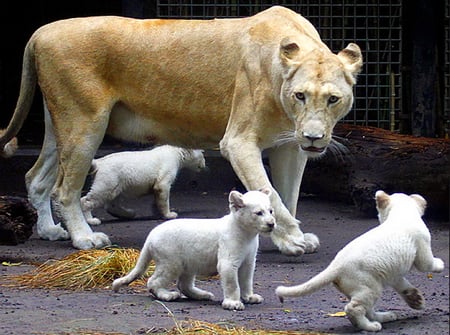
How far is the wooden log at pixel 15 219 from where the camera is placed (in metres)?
8.34

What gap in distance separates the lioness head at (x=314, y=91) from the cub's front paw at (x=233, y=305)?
63.0 inches

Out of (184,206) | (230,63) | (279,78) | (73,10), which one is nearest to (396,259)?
(279,78)

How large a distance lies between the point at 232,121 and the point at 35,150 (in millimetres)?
3835

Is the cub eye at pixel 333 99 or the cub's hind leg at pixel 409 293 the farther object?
the cub eye at pixel 333 99

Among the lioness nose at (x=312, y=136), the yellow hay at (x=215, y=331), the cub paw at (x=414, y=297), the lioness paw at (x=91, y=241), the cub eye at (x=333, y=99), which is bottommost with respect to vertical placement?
the lioness paw at (x=91, y=241)

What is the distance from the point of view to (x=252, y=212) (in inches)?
249

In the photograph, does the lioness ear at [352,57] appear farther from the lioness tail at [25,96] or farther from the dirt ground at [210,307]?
the lioness tail at [25,96]

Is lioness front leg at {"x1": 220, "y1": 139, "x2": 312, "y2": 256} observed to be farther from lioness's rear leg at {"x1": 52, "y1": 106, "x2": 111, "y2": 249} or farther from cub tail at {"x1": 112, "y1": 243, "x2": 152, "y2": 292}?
cub tail at {"x1": 112, "y1": 243, "x2": 152, "y2": 292}

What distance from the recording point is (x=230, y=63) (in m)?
8.48

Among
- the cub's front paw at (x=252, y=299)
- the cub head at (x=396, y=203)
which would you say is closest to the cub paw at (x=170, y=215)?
the cub's front paw at (x=252, y=299)

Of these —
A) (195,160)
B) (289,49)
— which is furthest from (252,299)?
(195,160)

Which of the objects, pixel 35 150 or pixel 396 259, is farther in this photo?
pixel 35 150

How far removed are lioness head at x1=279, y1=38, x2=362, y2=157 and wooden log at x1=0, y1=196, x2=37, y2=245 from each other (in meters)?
1.93

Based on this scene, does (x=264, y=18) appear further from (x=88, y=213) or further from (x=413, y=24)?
(x=413, y=24)
